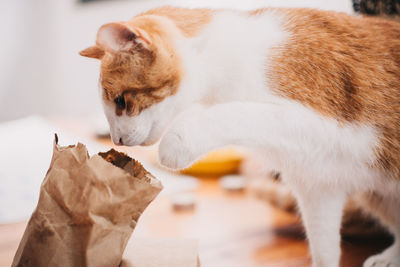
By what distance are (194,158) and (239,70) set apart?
152 millimetres

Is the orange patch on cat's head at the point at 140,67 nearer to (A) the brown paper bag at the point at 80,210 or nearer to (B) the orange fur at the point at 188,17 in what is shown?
(B) the orange fur at the point at 188,17

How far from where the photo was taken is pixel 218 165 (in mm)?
1289

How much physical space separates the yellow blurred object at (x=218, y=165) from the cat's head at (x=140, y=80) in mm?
652

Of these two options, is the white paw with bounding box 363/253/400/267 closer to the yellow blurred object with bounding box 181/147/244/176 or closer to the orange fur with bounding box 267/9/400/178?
the orange fur with bounding box 267/9/400/178

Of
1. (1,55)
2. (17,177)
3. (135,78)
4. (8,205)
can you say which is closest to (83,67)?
(1,55)

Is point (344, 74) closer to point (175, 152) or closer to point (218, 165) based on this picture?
point (175, 152)

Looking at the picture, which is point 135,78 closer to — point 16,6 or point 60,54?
point 60,54

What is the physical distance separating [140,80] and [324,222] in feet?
1.32

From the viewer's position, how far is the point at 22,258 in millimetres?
524

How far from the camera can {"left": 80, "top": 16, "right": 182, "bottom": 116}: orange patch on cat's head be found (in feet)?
1.93

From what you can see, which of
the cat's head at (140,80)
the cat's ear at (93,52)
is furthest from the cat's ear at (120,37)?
the cat's ear at (93,52)

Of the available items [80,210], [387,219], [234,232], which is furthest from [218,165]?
[80,210]

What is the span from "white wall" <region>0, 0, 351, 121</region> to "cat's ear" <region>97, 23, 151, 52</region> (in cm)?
226

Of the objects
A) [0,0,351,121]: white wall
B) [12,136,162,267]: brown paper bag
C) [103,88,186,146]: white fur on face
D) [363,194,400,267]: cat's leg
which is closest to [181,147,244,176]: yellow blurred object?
[363,194,400,267]: cat's leg
